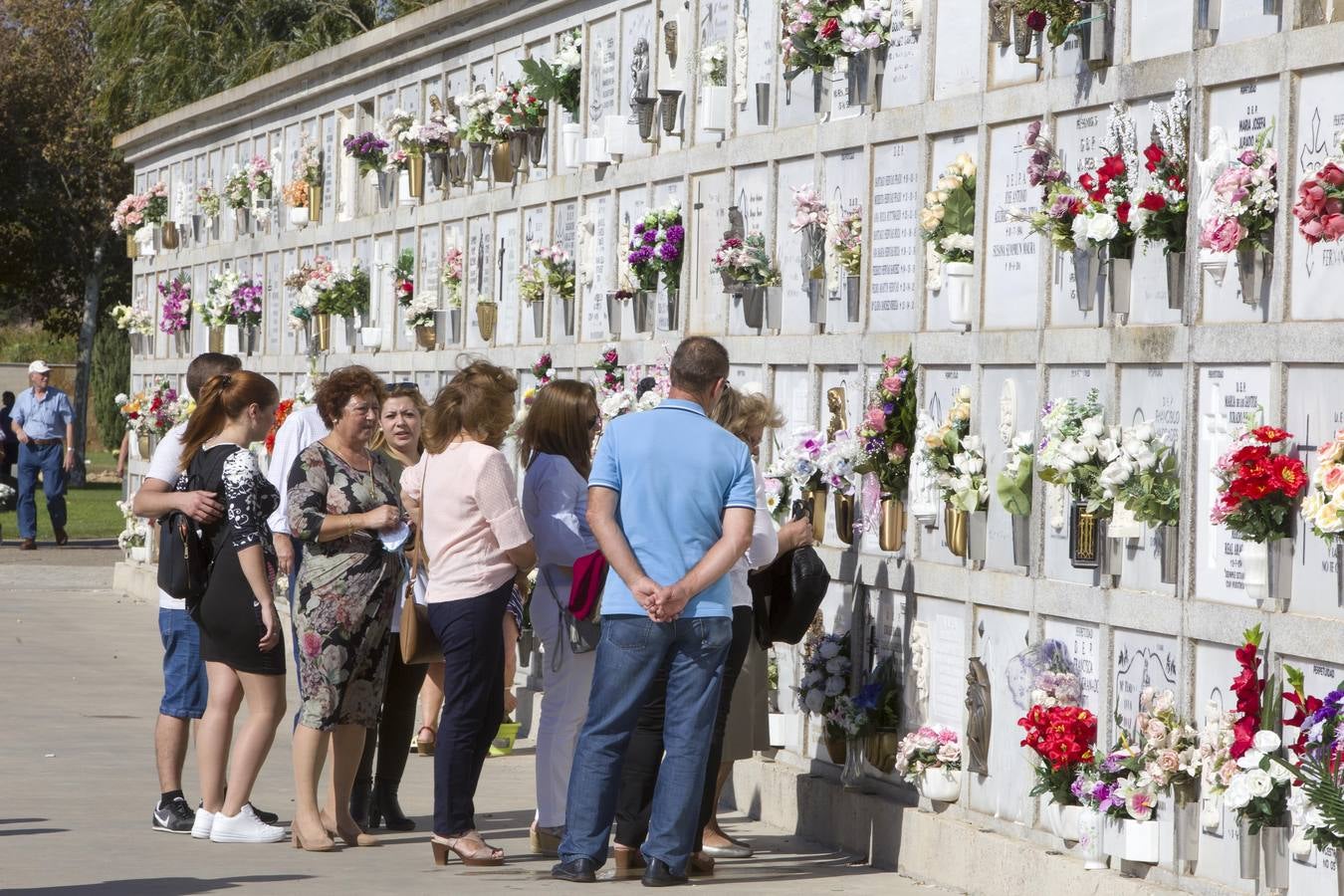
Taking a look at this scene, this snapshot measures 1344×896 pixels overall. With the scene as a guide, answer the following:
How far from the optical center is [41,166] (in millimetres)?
35688

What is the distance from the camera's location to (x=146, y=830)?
7102mm

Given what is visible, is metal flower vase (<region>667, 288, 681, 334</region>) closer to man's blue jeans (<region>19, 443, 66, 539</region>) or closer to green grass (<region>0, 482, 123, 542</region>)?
man's blue jeans (<region>19, 443, 66, 539</region>)

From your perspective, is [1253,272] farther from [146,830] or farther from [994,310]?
[146,830]

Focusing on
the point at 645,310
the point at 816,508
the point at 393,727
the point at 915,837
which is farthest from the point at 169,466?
the point at 645,310

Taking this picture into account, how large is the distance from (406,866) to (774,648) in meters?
1.97

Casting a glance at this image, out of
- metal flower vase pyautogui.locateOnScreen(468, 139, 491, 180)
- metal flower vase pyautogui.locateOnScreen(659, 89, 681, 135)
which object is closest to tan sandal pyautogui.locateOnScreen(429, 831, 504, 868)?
metal flower vase pyautogui.locateOnScreen(659, 89, 681, 135)

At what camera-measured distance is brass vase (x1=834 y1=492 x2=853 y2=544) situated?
292 inches

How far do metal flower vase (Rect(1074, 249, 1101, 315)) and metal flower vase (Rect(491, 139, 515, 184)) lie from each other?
5.12 m

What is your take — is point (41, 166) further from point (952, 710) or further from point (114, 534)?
point (952, 710)

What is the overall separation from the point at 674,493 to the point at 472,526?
0.66 meters

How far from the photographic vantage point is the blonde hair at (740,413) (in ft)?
22.1

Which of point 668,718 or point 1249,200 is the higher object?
point 1249,200

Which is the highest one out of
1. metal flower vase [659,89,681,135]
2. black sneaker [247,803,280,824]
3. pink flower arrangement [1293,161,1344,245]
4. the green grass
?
metal flower vase [659,89,681,135]

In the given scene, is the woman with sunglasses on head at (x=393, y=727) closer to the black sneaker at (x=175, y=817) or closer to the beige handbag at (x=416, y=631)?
the beige handbag at (x=416, y=631)
